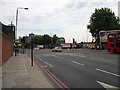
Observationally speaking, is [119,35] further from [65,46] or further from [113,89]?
[65,46]

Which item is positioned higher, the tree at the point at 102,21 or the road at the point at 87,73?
the tree at the point at 102,21

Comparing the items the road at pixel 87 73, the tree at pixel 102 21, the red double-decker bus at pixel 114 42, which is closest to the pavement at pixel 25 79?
the road at pixel 87 73

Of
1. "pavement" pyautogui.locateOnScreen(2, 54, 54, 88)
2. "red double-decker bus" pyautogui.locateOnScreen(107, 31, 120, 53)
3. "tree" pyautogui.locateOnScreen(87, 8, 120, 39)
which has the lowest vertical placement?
"pavement" pyautogui.locateOnScreen(2, 54, 54, 88)

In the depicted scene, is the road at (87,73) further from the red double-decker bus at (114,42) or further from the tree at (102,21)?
the tree at (102,21)

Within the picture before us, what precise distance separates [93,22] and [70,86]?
85.1 meters

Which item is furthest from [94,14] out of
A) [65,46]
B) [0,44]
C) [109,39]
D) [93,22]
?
[0,44]

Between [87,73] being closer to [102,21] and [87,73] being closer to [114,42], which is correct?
[114,42]

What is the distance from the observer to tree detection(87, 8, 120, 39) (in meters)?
92.4

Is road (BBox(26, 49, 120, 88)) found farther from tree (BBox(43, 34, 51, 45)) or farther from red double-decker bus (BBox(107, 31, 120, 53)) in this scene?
tree (BBox(43, 34, 51, 45))

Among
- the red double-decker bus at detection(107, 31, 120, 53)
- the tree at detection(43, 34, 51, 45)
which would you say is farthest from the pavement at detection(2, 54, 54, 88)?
the tree at detection(43, 34, 51, 45)

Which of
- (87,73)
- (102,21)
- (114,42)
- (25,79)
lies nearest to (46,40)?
(102,21)

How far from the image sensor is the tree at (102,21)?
303 ft

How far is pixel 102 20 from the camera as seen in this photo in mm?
94125

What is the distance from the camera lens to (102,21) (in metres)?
93.8
